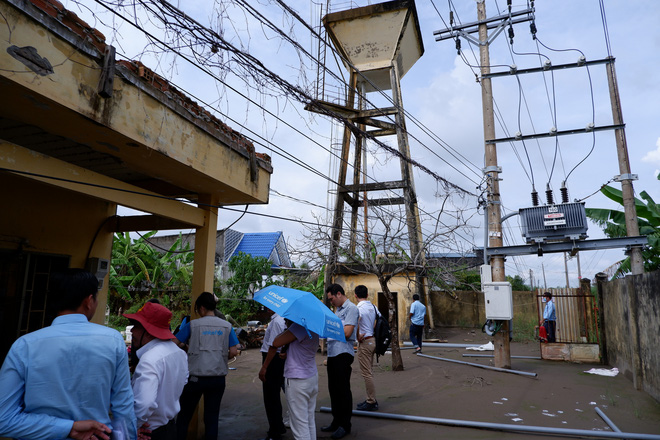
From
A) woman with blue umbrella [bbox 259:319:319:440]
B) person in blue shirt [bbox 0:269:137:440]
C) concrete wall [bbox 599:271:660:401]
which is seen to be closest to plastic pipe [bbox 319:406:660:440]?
woman with blue umbrella [bbox 259:319:319:440]

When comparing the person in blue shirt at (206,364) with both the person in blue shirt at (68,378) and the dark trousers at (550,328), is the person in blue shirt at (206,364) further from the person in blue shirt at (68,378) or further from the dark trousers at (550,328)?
the dark trousers at (550,328)

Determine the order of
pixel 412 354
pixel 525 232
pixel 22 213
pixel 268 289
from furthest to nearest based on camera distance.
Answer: pixel 412 354, pixel 525 232, pixel 22 213, pixel 268 289

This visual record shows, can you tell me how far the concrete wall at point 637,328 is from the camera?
727 centimetres

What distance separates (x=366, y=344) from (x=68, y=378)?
17.1 ft

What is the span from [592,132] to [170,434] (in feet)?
34.9

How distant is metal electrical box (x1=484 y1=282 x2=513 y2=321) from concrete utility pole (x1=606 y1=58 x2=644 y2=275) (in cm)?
260

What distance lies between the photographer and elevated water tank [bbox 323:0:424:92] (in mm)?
14744

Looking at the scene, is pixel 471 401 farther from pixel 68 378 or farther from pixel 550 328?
pixel 550 328

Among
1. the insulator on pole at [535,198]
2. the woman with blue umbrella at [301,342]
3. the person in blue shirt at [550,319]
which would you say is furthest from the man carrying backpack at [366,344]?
the person in blue shirt at [550,319]

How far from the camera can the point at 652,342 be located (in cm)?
740

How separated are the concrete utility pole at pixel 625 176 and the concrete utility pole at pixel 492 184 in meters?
2.57

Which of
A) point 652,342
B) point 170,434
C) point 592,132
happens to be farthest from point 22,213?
point 592,132

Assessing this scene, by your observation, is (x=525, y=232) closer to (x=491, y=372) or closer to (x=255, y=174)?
(x=491, y=372)

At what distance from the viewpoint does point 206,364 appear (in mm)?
4480
